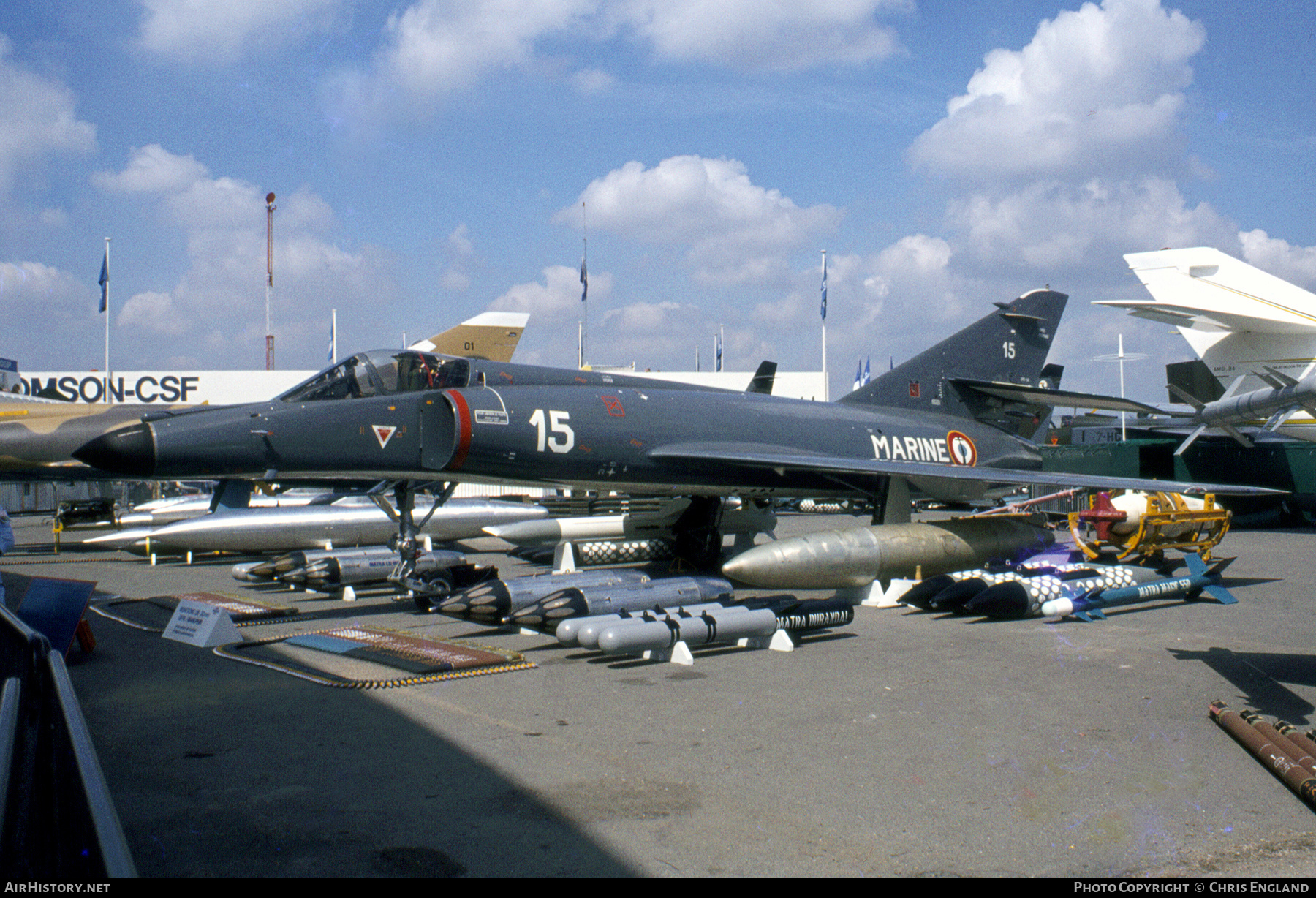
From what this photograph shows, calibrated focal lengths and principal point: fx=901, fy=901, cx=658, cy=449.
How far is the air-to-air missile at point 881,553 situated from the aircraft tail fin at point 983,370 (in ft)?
12.8

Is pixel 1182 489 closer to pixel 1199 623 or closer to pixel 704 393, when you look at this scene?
pixel 1199 623

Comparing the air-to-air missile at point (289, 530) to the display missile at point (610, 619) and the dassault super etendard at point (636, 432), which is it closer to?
the dassault super etendard at point (636, 432)

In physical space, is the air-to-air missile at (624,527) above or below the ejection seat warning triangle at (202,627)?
above

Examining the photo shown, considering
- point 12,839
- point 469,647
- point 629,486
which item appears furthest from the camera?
point 629,486

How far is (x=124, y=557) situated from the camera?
1922cm

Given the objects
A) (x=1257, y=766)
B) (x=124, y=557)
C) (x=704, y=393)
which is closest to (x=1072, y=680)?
(x=1257, y=766)

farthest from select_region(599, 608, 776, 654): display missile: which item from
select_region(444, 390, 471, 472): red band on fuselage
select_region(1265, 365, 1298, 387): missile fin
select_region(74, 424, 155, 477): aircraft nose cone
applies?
select_region(1265, 365, 1298, 387): missile fin

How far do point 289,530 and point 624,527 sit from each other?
6.39m

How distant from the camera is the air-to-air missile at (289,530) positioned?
16562mm

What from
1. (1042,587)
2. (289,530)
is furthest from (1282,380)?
(289,530)

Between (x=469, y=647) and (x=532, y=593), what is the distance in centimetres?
99

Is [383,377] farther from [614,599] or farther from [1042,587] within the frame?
[1042,587]

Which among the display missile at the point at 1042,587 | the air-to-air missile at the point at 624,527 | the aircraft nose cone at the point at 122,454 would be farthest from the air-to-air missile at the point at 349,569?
the display missile at the point at 1042,587

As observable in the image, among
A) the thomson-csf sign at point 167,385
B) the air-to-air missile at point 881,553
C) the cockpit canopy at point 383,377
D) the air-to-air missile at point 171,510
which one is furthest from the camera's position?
the thomson-csf sign at point 167,385
